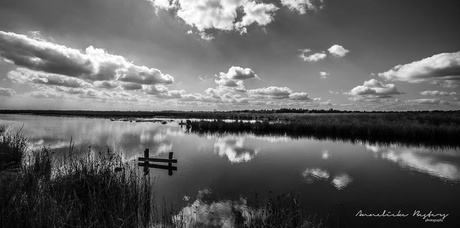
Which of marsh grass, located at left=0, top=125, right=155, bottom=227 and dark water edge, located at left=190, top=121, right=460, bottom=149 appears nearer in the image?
marsh grass, located at left=0, top=125, right=155, bottom=227

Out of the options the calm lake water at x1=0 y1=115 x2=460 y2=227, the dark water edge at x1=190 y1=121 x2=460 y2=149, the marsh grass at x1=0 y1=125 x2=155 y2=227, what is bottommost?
the calm lake water at x1=0 y1=115 x2=460 y2=227

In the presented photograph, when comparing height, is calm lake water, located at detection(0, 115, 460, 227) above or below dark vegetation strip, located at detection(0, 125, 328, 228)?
below

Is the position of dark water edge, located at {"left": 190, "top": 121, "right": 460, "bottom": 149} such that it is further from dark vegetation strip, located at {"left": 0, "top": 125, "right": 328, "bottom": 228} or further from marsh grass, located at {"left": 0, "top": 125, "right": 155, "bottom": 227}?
marsh grass, located at {"left": 0, "top": 125, "right": 155, "bottom": 227}

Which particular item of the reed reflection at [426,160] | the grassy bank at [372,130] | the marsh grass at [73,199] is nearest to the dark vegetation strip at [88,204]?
the marsh grass at [73,199]

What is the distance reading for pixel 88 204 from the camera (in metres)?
6.22

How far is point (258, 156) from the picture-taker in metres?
19.6

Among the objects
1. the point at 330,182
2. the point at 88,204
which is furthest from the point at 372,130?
the point at 88,204

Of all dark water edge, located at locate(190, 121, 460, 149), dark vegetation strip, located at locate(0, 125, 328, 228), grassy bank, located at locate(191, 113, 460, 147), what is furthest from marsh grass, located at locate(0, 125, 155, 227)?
grassy bank, located at locate(191, 113, 460, 147)

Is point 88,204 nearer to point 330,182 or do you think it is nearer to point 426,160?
point 330,182

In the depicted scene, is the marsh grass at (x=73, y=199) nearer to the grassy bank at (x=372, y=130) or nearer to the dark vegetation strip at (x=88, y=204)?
the dark vegetation strip at (x=88, y=204)

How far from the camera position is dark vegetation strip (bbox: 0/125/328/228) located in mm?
4293

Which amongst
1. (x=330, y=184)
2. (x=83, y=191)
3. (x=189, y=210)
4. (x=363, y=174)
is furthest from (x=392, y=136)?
(x=83, y=191)

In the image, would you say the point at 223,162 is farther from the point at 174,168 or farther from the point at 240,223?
the point at 240,223

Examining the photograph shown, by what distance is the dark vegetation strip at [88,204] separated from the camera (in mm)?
4293
